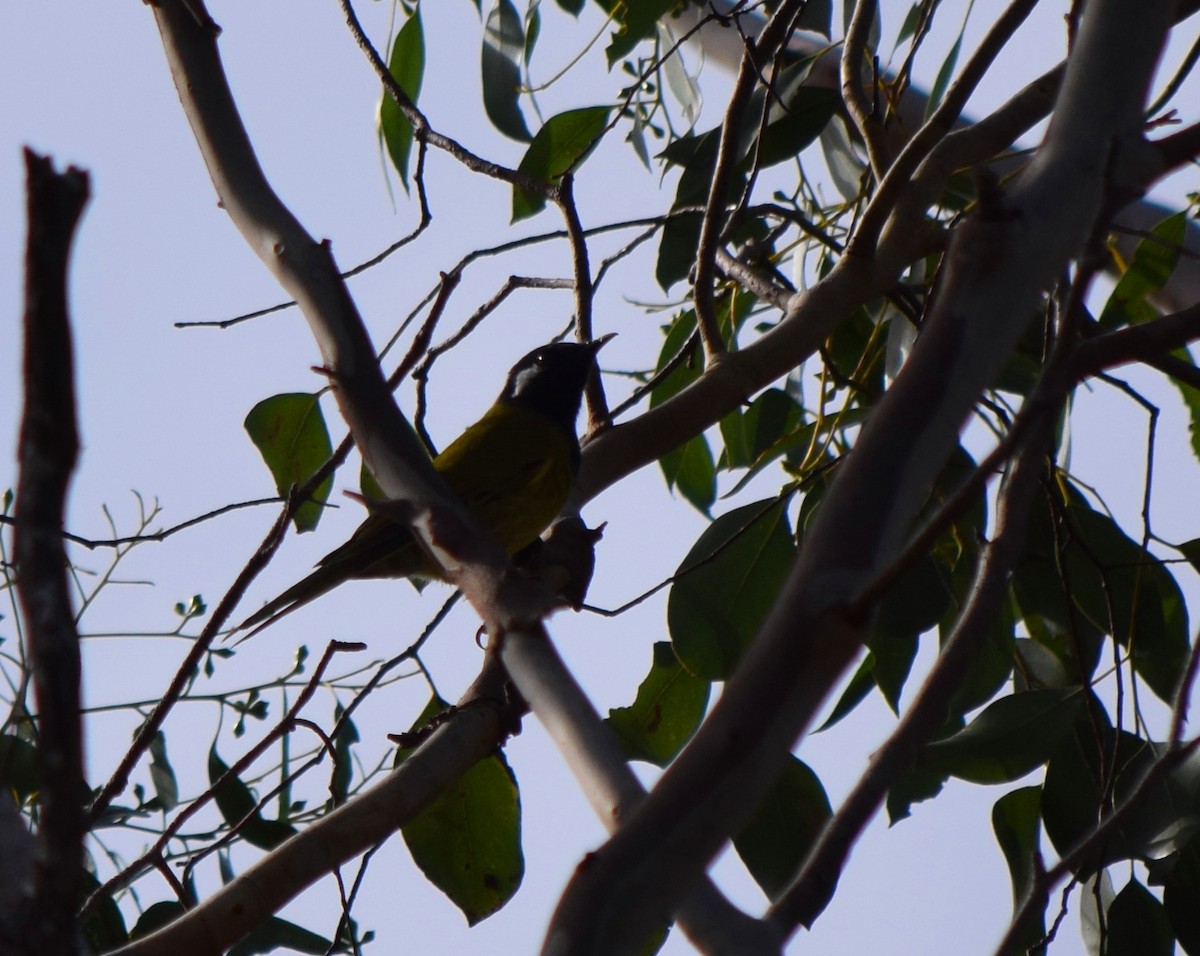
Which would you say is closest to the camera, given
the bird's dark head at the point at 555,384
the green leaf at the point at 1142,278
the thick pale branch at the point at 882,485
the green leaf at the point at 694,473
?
the thick pale branch at the point at 882,485

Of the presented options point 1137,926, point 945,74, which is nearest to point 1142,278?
point 945,74

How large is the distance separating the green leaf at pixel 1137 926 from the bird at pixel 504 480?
123 centimetres

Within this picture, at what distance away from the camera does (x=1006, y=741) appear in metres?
2.17

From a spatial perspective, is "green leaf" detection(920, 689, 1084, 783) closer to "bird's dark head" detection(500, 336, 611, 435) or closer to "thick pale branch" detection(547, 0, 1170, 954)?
"thick pale branch" detection(547, 0, 1170, 954)

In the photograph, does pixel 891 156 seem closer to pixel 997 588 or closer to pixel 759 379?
pixel 759 379

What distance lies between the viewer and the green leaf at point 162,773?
335cm

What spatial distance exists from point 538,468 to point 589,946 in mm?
2598

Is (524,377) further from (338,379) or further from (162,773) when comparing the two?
(338,379)

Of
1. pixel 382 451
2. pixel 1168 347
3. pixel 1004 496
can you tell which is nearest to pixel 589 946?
pixel 1004 496

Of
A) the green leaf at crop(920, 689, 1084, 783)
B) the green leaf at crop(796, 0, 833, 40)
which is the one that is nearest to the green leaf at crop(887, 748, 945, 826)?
the green leaf at crop(920, 689, 1084, 783)

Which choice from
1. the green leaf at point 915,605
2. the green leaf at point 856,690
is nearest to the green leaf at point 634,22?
the green leaf at point 915,605

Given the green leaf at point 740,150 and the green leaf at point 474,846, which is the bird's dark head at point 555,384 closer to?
the green leaf at point 740,150

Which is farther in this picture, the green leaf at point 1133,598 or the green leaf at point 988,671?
the green leaf at point 988,671

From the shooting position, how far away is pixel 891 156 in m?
2.44
